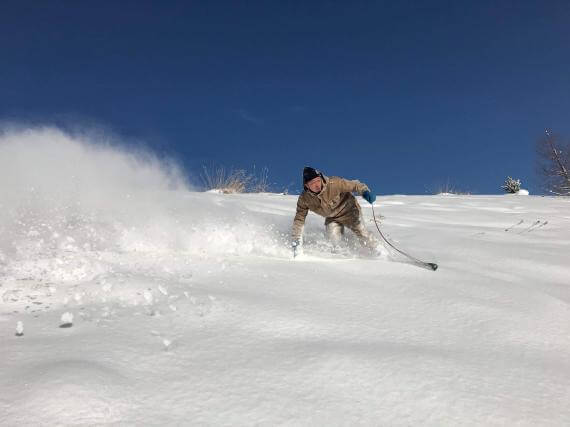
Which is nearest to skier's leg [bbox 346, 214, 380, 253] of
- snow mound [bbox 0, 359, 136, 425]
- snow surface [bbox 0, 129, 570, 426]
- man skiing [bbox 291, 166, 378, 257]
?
man skiing [bbox 291, 166, 378, 257]

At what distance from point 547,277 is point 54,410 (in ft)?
10.5

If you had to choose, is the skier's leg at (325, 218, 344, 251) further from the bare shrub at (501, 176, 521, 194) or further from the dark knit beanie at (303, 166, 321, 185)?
the bare shrub at (501, 176, 521, 194)

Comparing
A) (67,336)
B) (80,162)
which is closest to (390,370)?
(67,336)

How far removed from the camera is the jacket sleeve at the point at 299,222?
4531mm

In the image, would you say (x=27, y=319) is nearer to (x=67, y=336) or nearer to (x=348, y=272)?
(x=67, y=336)

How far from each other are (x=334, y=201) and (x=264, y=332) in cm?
316

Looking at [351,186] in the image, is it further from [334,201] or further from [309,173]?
[309,173]

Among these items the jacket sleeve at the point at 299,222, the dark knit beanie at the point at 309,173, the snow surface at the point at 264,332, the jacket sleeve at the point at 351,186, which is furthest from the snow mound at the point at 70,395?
the jacket sleeve at the point at 351,186

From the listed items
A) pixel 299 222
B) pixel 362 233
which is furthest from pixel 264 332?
pixel 362 233

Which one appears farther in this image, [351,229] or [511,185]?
[511,185]

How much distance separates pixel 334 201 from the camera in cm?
482

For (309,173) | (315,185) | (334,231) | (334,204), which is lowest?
(334,231)

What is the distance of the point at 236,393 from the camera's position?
1308mm

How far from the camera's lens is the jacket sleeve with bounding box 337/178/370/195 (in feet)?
15.9
